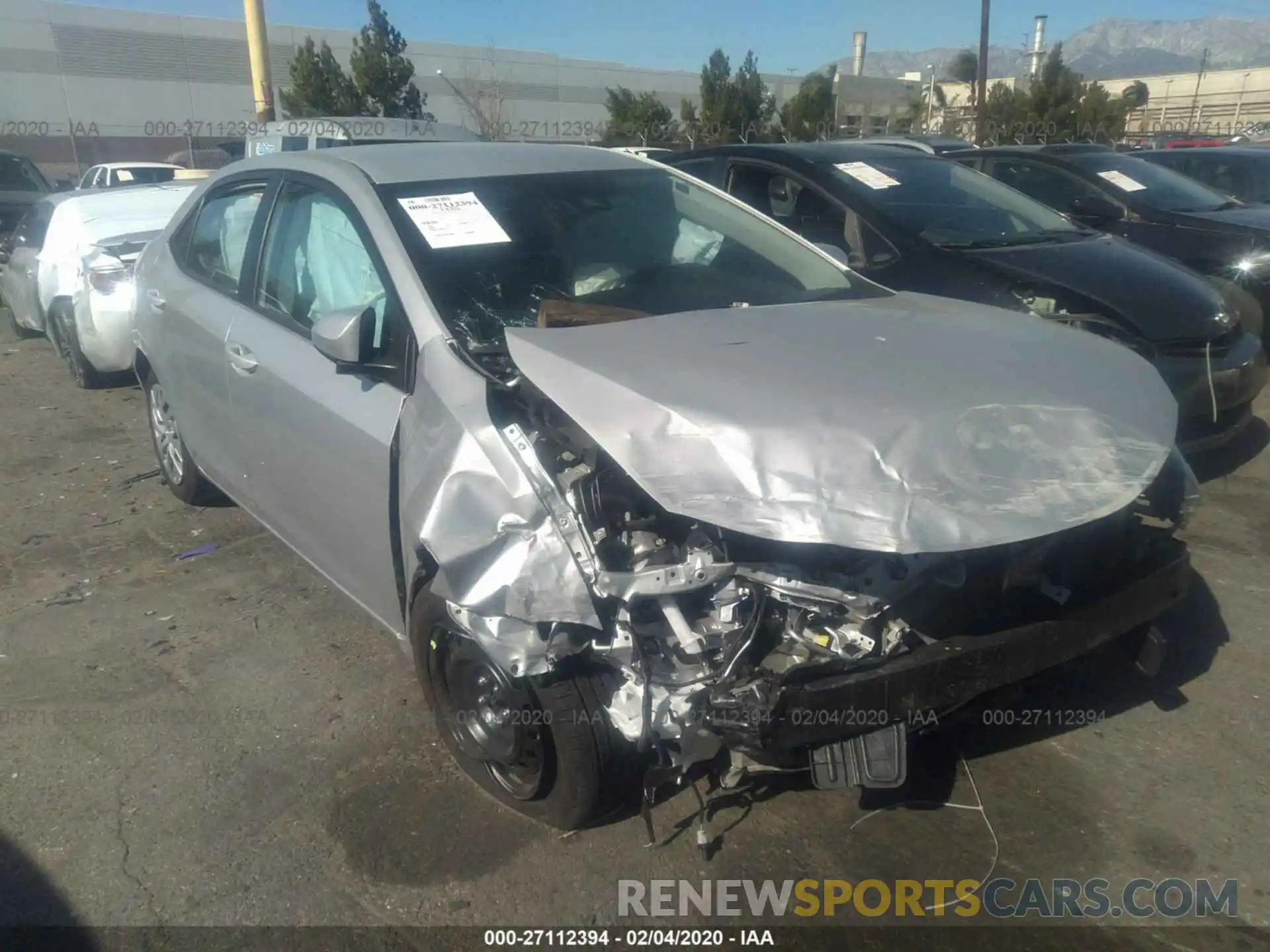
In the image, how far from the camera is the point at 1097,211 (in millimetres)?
7402

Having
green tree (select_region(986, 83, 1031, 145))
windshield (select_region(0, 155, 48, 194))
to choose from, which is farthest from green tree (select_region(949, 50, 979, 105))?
windshield (select_region(0, 155, 48, 194))

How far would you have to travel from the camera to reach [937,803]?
9.68 feet

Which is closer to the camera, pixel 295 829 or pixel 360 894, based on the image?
pixel 360 894

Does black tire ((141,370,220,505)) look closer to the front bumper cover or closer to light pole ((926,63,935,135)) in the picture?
the front bumper cover

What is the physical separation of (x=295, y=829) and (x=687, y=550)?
4.76 feet

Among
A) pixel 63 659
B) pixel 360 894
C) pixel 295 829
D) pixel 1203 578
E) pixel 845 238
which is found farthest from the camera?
pixel 845 238

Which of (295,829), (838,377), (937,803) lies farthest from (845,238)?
(295,829)

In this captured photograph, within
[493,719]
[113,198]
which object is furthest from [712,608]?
[113,198]

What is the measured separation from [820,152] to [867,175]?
0.38 meters

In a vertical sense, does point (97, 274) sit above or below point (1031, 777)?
above

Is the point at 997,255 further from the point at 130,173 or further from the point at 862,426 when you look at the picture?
the point at 130,173

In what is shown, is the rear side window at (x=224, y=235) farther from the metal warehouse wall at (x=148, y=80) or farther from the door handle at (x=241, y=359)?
the metal warehouse wall at (x=148, y=80)

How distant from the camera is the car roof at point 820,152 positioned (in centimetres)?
592

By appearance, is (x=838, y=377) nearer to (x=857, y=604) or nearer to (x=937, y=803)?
(x=857, y=604)
